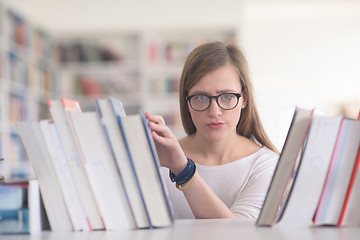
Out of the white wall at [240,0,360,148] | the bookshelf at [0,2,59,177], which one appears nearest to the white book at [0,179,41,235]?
the bookshelf at [0,2,59,177]

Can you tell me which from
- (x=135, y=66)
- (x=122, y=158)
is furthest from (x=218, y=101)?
(x=135, y=66)

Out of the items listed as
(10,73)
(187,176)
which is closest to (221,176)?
(187,176)

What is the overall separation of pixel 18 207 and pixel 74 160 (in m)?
0.15

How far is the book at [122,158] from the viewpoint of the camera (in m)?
0.83

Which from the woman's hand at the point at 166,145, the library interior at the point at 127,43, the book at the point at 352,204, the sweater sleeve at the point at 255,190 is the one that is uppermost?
the library interior at the point at 127,43

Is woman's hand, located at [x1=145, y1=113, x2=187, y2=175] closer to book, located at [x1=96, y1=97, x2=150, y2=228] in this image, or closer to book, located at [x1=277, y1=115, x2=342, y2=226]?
book, located at [x1=96, y1=97, x2=150, y2=228]

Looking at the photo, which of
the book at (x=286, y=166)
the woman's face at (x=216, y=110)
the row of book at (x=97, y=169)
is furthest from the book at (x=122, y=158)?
the woman's face at (x=216, y=110)

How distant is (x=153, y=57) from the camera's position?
16.5 ft

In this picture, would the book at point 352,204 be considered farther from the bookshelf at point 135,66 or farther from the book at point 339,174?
the bookshelf at point 135,66

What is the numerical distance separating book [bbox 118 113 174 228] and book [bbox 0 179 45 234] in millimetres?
216

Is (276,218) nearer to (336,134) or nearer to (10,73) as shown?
(336,134)

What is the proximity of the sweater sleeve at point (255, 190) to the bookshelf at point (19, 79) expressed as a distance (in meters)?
2.75

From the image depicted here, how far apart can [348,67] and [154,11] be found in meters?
4.56

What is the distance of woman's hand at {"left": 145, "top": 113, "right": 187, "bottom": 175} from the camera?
0.90 m
